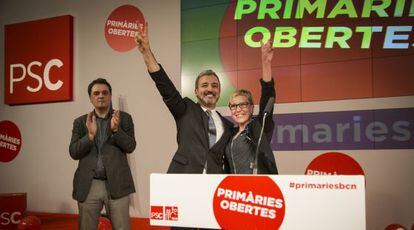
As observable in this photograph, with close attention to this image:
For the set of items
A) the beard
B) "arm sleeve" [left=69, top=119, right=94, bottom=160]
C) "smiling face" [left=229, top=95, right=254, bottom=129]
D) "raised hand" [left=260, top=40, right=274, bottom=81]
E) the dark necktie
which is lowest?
"arm sleeve" [left=69, top=119, right=94, bottom=160]

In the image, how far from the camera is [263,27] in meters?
3.74

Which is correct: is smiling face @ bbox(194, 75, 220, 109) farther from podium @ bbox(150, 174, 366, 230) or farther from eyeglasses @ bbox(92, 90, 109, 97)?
podium @ bbox(150, 174, 366, 230)

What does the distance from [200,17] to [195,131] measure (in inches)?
87.0

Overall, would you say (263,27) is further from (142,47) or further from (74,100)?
(74,100)

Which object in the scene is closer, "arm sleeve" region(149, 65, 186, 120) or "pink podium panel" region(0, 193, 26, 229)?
"arm sleeve" region(149, 65, 186, 120)

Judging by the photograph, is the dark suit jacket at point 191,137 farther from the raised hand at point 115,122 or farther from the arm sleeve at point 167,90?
the raised hand at point 115,122

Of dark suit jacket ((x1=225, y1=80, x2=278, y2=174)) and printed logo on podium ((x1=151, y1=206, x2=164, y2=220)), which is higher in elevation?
dark suit jacket ((x1=225, y1=80, x2=278, y2=174))

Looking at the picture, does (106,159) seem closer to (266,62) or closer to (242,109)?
(242,109)

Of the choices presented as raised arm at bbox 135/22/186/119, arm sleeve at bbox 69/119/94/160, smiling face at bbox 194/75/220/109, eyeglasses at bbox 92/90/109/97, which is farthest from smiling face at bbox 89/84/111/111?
smiling face at bbox 194/75/220/109

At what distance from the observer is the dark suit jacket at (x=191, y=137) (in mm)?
2049

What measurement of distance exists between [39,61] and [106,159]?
9.21 ft

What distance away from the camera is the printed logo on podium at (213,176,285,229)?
1.08 m

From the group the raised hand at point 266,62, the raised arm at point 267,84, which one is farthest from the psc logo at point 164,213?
the raised hand at point 266,62

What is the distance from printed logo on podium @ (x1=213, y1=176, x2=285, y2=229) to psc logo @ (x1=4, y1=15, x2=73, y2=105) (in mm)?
3890
